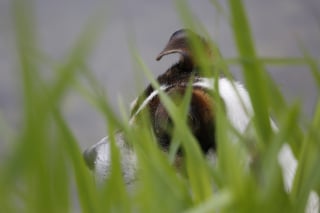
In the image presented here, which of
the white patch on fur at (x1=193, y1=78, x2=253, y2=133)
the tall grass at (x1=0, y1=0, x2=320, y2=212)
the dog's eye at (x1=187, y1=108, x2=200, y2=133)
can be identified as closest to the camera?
the tall grass at (x1=0, y1=0, x2=320, y2=212)

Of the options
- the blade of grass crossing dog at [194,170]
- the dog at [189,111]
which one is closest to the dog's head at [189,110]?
the dog at [189,111]

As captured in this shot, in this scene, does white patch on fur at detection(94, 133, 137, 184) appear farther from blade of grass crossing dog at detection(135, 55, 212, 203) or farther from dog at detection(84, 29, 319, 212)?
blade of grass crossing dog at detection(135, 55, 212, 203)

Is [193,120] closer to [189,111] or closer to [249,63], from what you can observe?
[189,111]

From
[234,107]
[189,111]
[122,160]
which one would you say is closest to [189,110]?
[189,111]

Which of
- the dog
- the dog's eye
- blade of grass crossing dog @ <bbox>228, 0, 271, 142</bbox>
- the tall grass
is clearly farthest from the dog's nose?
blade of grass crossing dog @ <bbox>228, 0, 271, 142</bbox>

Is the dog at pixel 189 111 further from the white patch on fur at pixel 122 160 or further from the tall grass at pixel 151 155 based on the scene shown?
the tall grass at pixel 151 155
